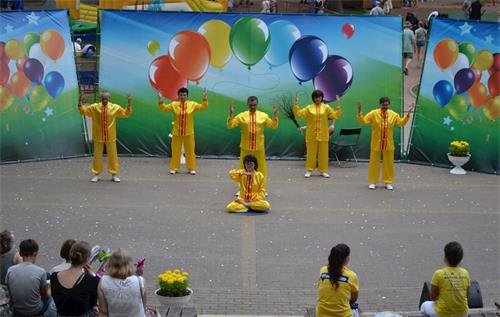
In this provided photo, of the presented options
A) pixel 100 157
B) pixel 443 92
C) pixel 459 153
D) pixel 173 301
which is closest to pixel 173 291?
pixel 173 301

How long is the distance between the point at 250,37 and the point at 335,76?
72.9 inches

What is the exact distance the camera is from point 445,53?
17734 millimetres

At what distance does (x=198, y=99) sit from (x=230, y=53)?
1.11 metres

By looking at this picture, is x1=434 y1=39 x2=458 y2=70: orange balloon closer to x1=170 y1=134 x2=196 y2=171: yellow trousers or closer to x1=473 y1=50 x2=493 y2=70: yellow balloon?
x1=473 y1=50 x2=493 y2=70: yellow balloon

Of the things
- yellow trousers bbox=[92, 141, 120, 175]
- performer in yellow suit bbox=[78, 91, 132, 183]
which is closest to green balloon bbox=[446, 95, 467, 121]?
performer in yellow suit bbox=[78, 91, 132, 183]

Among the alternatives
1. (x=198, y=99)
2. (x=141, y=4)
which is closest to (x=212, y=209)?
(x=198, y=99)

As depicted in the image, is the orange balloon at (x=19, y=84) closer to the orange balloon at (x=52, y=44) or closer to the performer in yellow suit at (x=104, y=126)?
the orange balloon at (x=52, y=44)

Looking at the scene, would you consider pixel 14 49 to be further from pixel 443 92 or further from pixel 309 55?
pixel 443 92

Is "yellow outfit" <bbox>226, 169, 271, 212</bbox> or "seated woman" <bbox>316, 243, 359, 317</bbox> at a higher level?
"seated woman" <bbox>316, 243, 359, 317</bbox>

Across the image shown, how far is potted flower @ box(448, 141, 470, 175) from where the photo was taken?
682 inches

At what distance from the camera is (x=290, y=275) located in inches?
456

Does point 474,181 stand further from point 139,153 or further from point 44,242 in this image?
point 44,242

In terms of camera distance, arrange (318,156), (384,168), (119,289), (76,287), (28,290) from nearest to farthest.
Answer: (119,289), (76,287), (28,290), (384,168), (318,156)

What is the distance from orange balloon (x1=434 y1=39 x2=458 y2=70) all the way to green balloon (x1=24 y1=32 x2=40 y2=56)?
7.66m
